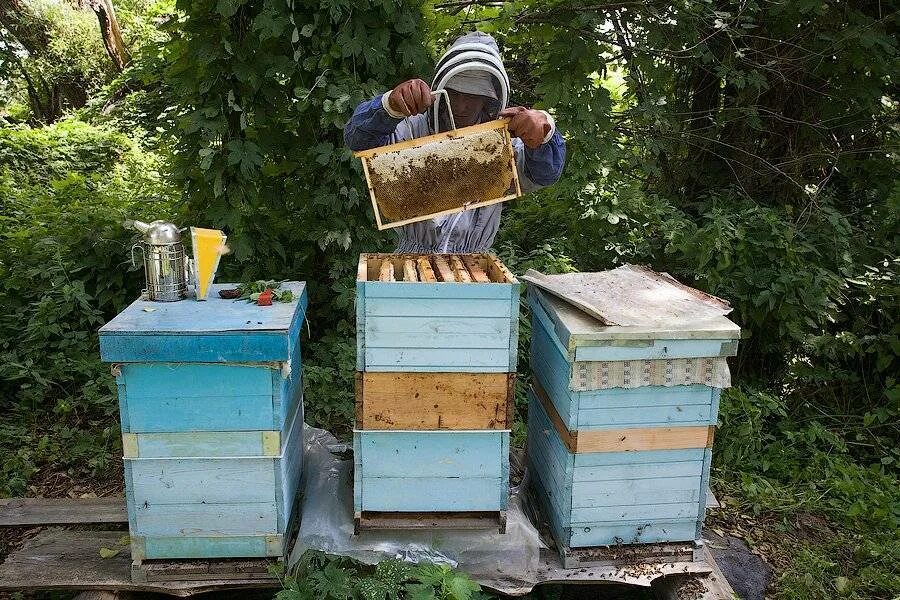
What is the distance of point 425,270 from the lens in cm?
253

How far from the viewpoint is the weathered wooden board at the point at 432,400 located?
7.50 feet

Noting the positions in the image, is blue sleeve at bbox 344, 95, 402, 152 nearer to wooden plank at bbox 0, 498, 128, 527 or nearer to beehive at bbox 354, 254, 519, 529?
beehive at bbox 354, 254, 519, 529

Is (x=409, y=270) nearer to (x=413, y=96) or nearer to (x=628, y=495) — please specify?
(x=413, y=96)

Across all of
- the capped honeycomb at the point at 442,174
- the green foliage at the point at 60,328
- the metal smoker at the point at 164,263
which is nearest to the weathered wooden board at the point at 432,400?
the capped honeycomb at the point at 442,174

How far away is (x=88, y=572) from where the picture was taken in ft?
8.02

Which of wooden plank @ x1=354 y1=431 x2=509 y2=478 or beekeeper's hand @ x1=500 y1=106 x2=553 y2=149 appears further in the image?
beekeeper's hand @ x1=500 y1=106 x2=553 y2=149

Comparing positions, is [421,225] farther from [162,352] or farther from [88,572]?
[88,572]

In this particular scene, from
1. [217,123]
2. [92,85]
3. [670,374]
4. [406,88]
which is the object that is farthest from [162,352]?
[92,85]

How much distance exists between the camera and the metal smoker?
254cm

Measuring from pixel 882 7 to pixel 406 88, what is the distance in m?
4.59

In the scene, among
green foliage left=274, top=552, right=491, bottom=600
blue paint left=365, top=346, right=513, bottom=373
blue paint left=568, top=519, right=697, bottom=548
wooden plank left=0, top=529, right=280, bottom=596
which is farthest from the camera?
blue paint left=568, top=519, right=697, bottom=548

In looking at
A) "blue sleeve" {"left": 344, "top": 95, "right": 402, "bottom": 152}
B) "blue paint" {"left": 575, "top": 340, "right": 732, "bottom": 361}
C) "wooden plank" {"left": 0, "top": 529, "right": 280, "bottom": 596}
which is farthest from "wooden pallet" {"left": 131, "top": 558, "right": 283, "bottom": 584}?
"blue sleeve" {"left": 344, "top": 95, "right": 402, "bottom": 152}

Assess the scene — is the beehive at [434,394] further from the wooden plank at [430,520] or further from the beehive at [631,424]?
the beehive at [631,424]

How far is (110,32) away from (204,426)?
12819 mm
